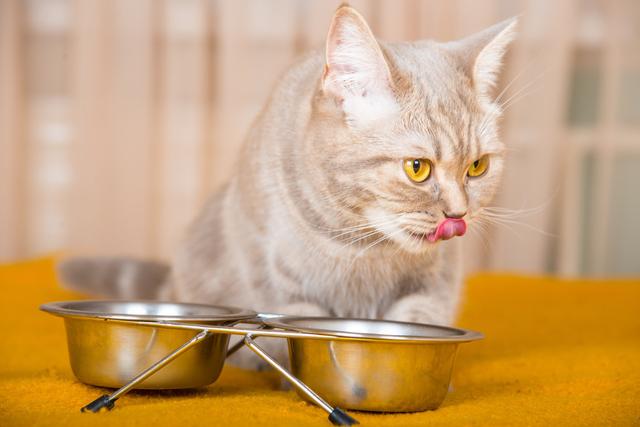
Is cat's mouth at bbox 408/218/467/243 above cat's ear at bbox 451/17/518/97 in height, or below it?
below

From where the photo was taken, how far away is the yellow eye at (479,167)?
50.7 inches

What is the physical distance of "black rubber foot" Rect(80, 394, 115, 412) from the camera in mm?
998

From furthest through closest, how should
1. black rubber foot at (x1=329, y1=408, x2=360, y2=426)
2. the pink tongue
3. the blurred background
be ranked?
the blurred background → the pink tongue → black rubber foot at (x1=329, y1=408, x2=360, y2=426)

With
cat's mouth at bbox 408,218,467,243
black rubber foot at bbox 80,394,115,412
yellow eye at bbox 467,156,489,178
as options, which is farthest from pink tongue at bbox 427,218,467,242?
black rubber foot at bbox 80,394,115,412

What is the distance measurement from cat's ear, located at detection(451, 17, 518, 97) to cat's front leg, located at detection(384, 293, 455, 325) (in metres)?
0.37

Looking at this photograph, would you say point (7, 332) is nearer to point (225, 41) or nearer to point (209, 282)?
point (209, 282)

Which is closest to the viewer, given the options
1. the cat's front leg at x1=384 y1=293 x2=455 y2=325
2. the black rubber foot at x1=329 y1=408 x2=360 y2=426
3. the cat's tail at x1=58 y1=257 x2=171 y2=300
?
the black rubber foot at x1=329 y1=408 x2=360 y2=426

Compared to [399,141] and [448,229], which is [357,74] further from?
[448,229]

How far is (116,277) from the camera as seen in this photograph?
6.58ft

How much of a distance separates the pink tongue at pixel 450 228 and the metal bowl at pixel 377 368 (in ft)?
0.57

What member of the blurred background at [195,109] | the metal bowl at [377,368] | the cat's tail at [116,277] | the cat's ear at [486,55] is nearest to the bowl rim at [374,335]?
the metal bowl at [377,368]

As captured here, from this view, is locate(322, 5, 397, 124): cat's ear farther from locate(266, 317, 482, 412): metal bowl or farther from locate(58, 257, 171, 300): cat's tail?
locate(58, 257, 171, 300): cat's tail

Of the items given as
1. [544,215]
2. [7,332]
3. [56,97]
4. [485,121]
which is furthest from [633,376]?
[56,97]

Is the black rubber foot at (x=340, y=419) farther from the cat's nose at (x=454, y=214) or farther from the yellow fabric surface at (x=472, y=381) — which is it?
the cat's nose at (x=454, y=214)
